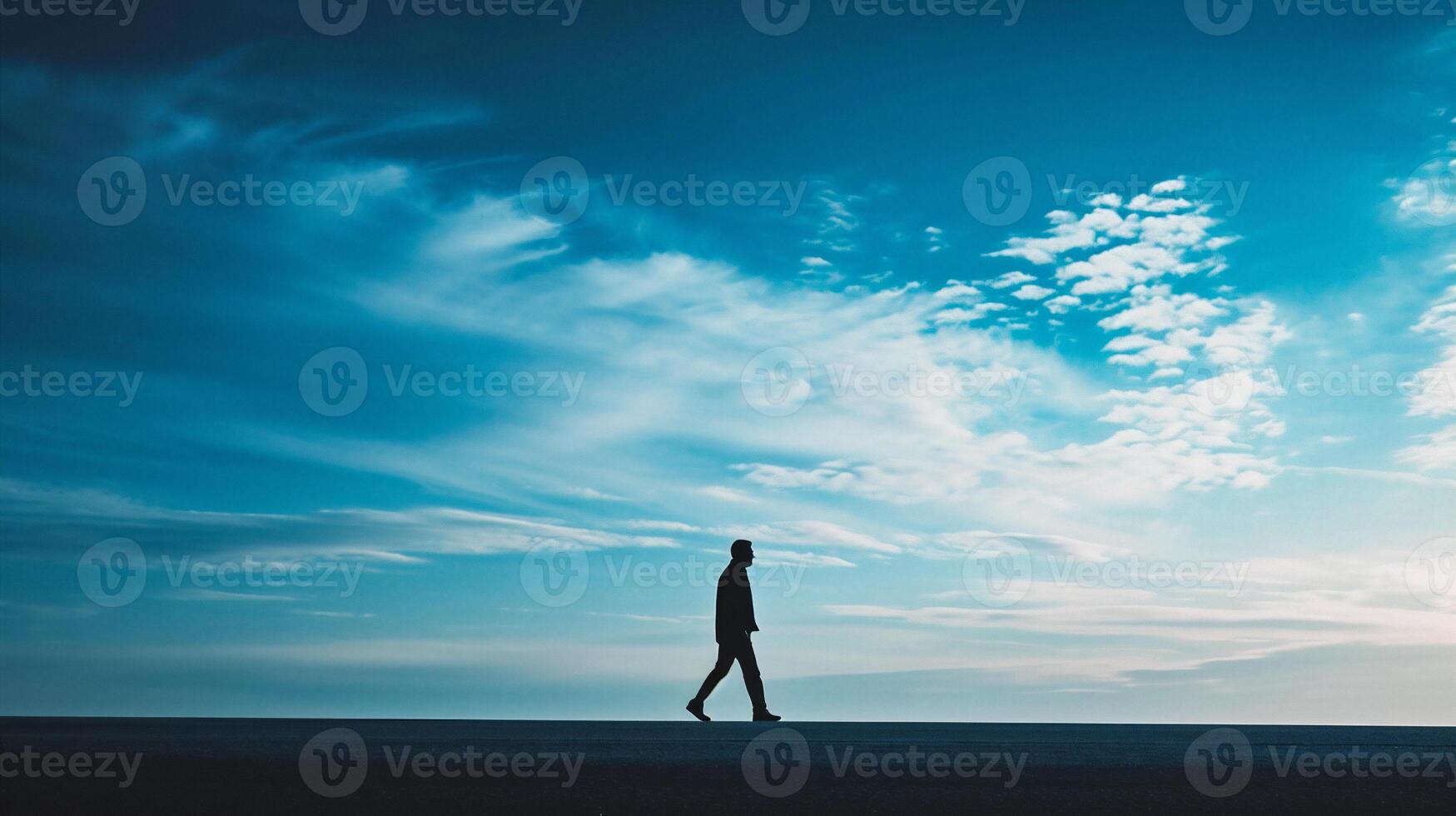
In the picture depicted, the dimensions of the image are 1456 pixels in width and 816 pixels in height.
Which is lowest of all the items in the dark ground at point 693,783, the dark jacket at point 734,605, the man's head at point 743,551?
the dark ground at point 693,783

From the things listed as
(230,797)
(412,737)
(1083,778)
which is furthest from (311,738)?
(1083,778)

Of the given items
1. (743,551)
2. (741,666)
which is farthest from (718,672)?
(743,551)

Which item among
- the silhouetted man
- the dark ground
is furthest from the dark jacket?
the dark ground

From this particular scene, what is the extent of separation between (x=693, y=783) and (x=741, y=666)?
24.1 feet

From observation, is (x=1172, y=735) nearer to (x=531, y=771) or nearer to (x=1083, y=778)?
(x=1083, y=778)

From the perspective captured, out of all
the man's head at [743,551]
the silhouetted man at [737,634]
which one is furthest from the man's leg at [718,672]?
the man's head at [743,551]

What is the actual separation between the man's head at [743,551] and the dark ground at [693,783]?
3592 millimetres

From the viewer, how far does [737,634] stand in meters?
13.3

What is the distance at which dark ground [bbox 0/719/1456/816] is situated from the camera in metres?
5.27

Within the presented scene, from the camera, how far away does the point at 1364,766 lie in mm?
7184

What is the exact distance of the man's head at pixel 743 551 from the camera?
44.0 ft

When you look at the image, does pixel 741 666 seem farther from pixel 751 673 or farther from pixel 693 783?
pixel 693 783

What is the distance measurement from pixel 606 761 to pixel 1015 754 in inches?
115

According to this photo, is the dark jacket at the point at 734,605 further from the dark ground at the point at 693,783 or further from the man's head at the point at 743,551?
the dark ground at the point at 693,783
